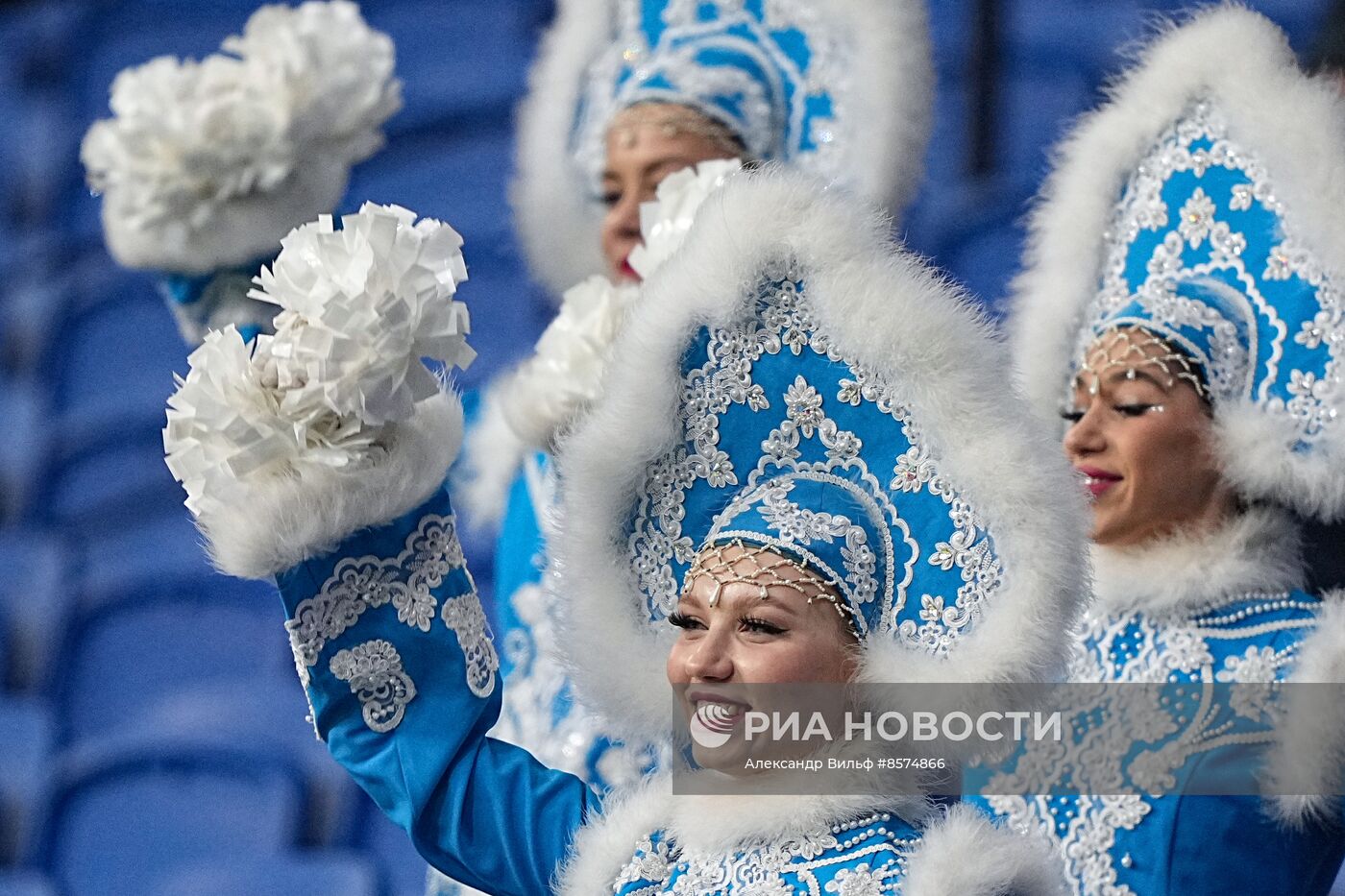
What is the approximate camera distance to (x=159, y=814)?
388 centimetres

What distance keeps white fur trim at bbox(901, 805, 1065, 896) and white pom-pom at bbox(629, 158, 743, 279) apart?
879 mm

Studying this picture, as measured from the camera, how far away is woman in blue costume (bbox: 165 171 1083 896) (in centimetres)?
197

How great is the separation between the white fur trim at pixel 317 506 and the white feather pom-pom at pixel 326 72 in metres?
1.03

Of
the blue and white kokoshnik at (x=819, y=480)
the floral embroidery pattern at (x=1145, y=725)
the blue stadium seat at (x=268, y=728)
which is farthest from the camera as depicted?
the blue stadium seat at (x=268, y=728)

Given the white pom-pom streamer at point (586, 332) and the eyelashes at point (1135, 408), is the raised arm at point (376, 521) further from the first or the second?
Result: the eyelashes at point (1135, 408)

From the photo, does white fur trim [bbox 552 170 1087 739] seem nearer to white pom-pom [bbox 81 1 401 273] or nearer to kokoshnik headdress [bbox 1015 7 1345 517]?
kokoshnik headdress [bbox 1015 7 1345 517]

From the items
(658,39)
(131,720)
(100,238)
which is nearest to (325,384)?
Result: (658,39)

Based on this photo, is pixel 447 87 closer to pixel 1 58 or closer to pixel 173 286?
pixel 1 58

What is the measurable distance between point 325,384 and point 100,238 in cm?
264

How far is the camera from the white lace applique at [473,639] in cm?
217

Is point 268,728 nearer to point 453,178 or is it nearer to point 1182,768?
point 453,178

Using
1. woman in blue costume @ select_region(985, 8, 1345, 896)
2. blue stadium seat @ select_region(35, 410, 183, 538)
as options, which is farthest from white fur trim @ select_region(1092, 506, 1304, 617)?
blue stadium seat @ select_region(35, 410, 183, 538)

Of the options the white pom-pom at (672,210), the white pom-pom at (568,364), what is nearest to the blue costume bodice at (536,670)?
the white pom-pom at (568,364)

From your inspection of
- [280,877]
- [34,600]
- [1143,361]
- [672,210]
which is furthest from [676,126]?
[34,600]
